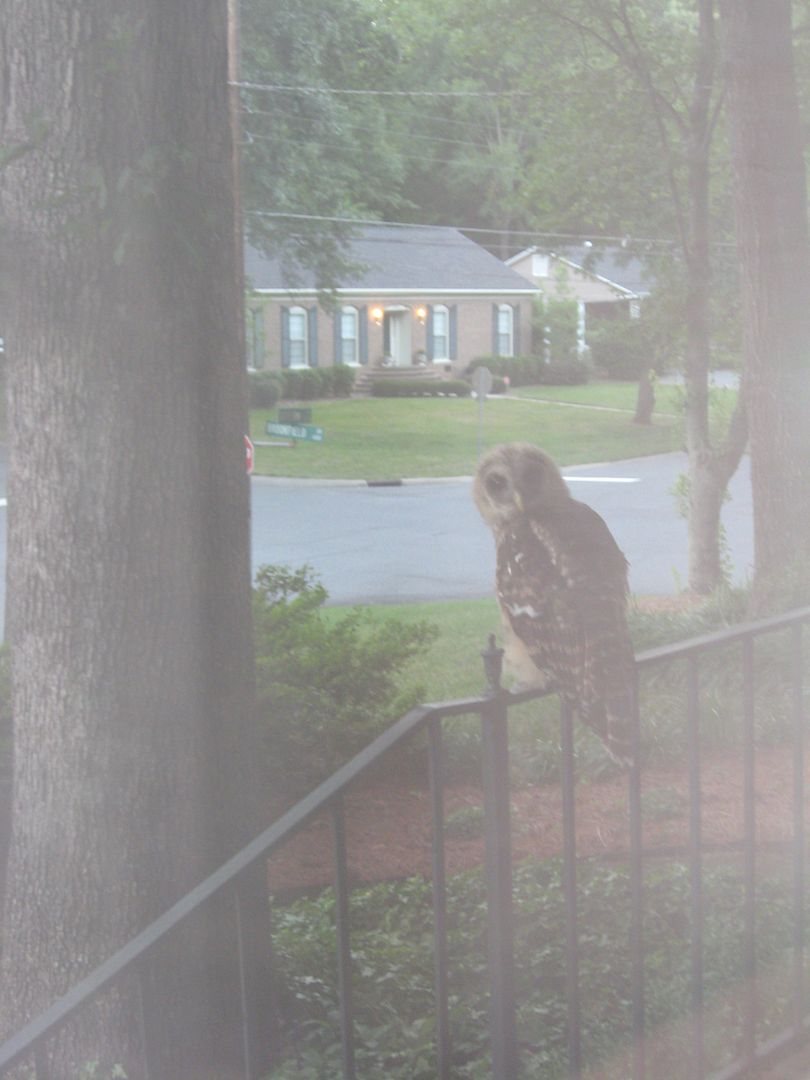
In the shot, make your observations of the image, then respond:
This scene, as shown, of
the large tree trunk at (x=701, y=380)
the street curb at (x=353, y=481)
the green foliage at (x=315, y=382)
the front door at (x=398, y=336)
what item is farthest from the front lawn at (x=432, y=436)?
the large tree trunk at (x=701, y=380)

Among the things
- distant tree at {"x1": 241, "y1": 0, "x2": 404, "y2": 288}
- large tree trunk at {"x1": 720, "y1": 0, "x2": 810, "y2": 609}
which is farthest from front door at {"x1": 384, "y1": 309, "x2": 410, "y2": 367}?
large tree trunk at {"x1": 720, "y1": 0, "x2": 810, "y2": 609}

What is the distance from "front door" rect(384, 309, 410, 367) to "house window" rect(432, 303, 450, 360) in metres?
1.07

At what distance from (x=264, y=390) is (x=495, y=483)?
33973mm

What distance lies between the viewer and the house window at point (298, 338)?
40.2 m

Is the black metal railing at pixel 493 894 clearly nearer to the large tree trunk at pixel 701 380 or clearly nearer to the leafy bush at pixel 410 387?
the large tree trunk at pixel 701 380

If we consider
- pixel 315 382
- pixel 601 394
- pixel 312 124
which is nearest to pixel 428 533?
pixel 312 124

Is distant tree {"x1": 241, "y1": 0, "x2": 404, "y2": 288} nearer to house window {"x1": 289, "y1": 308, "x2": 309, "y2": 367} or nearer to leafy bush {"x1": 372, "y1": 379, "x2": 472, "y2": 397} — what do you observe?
house window {"x1": 289, "y1": 308, "x2": 309, "y2": 367}

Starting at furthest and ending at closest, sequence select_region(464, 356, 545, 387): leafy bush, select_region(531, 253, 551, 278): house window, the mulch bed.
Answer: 1. select_region(531, 253, 551, 278): house window
2. select_region(464, 356, 545, 387): leafy bush
3. the mulch bed

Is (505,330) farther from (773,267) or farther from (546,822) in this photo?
(546,822)

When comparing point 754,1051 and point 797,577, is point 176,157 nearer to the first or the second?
point 754,1051

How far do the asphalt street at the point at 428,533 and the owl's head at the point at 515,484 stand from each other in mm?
7854

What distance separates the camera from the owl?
274 centimetres

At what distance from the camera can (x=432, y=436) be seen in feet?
112

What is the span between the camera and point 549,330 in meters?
45.5
